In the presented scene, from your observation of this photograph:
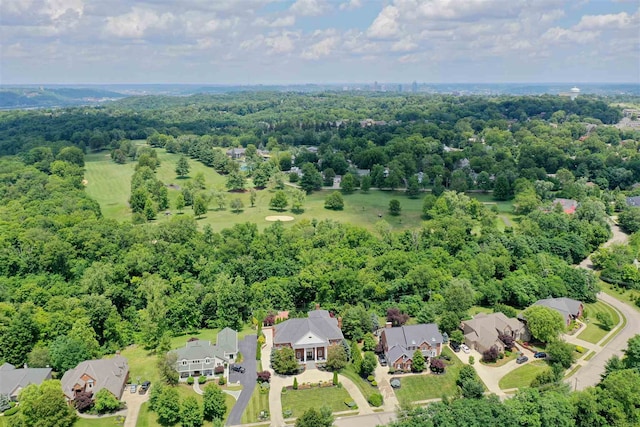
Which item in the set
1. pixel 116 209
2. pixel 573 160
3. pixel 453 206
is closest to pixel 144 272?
Answer: pixel 116 209

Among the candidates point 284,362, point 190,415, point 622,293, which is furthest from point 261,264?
point 622,293

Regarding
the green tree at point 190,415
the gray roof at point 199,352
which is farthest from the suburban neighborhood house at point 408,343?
the green tree at point 190,415

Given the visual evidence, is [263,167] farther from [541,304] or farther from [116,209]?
[541,304]

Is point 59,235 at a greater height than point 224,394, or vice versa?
point 59,235

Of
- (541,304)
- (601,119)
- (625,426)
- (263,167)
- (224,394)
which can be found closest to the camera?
(625,426)

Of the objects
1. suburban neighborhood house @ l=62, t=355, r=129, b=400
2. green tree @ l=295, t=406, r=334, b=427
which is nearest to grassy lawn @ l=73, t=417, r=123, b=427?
suburban neighborhood house @ l=62, t=355, r=129, b=400

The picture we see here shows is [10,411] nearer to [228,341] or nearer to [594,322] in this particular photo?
[228,341]
